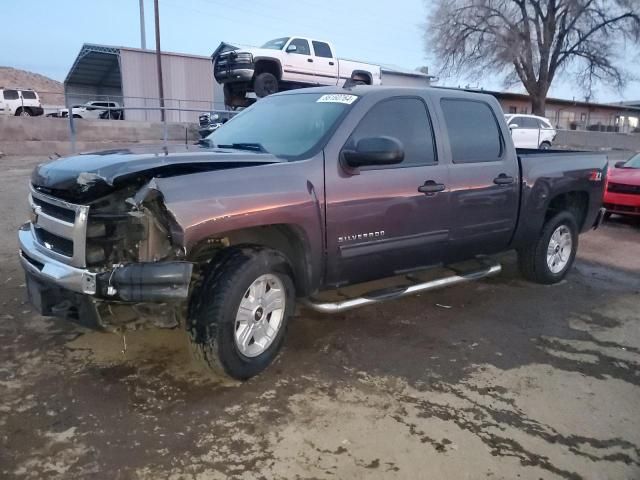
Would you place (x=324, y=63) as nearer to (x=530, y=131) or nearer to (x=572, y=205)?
(x=530, y=131)

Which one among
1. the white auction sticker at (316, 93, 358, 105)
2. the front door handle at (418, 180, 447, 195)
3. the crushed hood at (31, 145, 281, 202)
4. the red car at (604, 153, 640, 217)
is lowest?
the red car at (604, 153, 640, 217)

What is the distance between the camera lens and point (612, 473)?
266 cm

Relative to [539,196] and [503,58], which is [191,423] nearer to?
[539,196]

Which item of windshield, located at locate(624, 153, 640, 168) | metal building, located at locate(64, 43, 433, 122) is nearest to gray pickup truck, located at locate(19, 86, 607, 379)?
windshield, located at locate(624, 153, 640, 168)

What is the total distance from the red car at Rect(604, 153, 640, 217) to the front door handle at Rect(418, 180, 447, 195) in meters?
6.57

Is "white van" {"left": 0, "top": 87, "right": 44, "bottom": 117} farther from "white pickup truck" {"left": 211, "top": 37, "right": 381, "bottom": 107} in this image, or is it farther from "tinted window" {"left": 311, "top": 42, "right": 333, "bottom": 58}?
"tinted window" {"left": 311, "top": 42, "right": 333, "bottom": 58}

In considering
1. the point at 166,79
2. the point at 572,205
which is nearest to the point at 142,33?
the point at 166,79

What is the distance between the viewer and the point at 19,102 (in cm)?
3016

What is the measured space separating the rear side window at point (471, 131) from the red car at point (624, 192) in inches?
218

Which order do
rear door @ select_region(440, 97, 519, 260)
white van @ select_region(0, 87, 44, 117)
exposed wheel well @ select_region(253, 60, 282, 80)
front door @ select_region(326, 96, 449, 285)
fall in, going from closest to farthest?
1. front door @ select_region(326, 96, 449, 285)
2. rear door @ select_region(440, 97, 519, 260)
3. exposed wheel well @ select_region(253, 60, 282, 80)
4. white van @ select_region(0, 87, 44, 117)

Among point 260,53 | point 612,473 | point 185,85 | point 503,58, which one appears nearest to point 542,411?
point 612,473

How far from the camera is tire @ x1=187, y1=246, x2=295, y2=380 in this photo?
3.19 meters

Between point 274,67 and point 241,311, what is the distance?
43.1ft

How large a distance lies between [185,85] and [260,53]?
15788 millimetres
